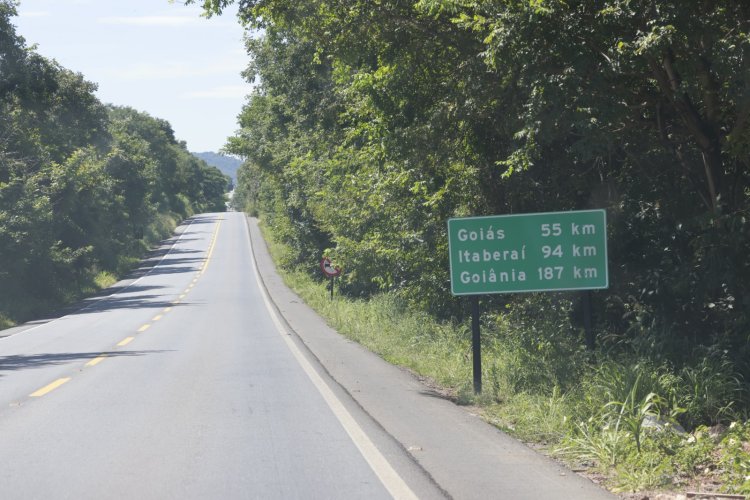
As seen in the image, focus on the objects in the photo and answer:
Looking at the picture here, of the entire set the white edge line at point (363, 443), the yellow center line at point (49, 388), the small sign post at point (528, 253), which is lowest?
the yellow center line at point (49, 388)

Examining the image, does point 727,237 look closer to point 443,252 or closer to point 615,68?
point 615,68

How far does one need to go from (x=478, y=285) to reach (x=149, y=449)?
4481mm

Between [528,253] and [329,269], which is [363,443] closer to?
[528,253]

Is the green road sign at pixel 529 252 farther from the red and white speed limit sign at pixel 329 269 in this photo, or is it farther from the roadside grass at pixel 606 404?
the red and white speed limit sign at pixel 329 269

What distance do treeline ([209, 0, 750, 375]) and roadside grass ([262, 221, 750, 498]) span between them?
0.70 metres

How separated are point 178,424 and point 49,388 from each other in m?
3.85

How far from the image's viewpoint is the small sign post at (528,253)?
403 inches

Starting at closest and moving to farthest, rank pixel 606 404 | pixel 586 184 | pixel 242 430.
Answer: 1. pixel 606 404
2. pixel 242 430
3. pixel 586 184

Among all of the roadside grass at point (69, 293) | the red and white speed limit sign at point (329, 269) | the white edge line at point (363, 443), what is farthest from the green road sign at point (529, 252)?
the roadside grass at point (69, 293)

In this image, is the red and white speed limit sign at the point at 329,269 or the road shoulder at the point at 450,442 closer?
the road shoulder at the point at 450,442

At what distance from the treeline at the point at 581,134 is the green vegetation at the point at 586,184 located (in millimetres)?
31

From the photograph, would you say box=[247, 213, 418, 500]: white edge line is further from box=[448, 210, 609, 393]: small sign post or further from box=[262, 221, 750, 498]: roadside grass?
box=[448, 210, 609, 393]: small sign post

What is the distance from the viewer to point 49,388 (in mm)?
11711

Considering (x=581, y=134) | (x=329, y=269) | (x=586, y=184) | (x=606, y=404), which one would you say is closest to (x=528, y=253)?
(x=581, y=134)
